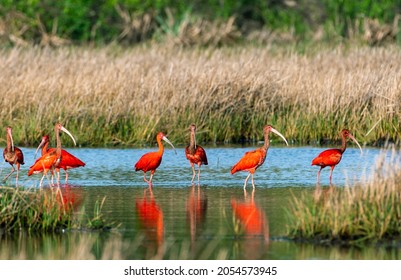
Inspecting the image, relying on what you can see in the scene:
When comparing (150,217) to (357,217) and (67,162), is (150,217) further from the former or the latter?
(67,162)

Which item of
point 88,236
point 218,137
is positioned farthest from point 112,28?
point 88,236

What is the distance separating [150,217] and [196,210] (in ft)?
1.98

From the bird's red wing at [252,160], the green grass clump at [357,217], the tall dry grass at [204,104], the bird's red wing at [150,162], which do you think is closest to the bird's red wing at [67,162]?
the bird's red wing at [150,162]

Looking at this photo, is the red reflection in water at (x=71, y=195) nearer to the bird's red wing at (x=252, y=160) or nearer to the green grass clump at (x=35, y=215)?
the green grass clump at (x=35, y=215)

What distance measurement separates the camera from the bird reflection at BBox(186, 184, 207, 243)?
1047cm

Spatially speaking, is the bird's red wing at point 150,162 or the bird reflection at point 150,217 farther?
the bird's red wing at point 150,162

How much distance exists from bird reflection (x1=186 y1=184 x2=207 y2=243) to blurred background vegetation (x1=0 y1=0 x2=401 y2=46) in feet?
44.9

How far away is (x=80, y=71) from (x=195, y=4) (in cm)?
1263

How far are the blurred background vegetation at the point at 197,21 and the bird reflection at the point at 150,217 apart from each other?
1418 cm

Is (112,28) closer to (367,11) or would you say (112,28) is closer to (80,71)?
(367,11)

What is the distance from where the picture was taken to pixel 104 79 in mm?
18156

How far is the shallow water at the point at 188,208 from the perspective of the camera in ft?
30.8

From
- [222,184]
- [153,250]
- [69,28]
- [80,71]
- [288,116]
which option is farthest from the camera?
[69,28]

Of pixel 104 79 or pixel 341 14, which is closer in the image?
pixel 104 79
